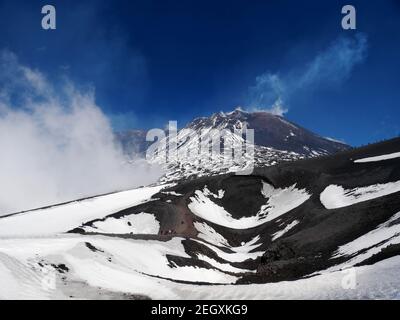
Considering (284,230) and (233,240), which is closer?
(284,230)

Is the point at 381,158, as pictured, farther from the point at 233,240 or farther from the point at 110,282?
the point at 110,282

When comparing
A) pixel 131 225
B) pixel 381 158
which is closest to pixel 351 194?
pixel 381 158

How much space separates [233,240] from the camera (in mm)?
88000

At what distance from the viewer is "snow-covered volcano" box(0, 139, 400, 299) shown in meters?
24.7

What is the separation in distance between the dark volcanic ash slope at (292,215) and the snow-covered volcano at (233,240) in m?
0.30

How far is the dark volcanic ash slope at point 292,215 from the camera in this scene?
4274 centimetres

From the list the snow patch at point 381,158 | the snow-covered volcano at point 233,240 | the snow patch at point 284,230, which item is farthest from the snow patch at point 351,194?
the snow patch at point 381,158

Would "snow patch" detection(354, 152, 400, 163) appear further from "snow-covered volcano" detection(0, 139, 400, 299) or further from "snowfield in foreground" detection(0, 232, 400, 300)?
"snowfield in foreground" detection(0, 232, 400, 300)

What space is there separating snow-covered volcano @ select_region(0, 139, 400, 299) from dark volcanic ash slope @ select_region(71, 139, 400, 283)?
298 millimetres

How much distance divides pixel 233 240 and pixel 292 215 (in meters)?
13.4

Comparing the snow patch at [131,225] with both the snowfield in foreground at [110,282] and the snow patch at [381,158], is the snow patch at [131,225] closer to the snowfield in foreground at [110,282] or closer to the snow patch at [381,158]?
the snowfield in foreground at [110,282]

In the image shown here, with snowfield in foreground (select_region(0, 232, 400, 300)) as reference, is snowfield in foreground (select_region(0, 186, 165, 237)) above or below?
above

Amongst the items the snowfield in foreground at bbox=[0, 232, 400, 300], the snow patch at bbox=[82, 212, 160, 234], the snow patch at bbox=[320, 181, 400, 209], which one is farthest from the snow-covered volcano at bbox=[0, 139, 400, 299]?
the snow patch at bbox=[320, 181, 400, 209]
